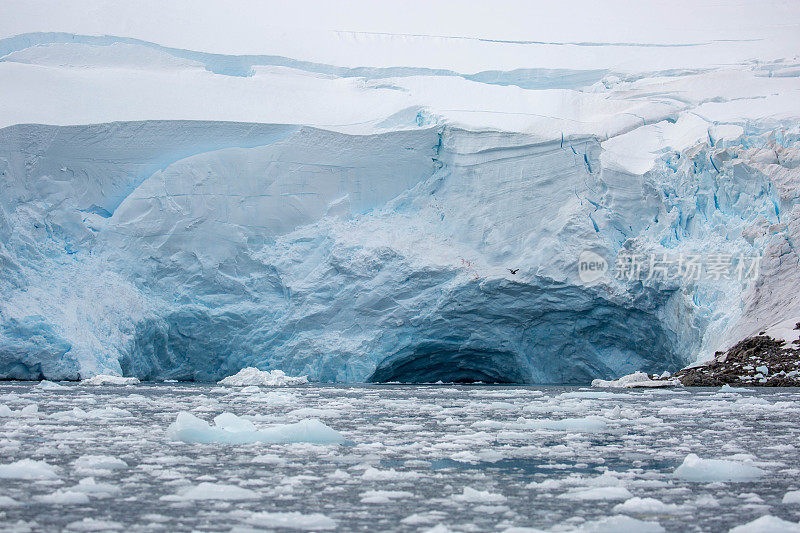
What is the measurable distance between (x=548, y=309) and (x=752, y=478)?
13003 millimetres

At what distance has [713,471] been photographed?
4.52 meters

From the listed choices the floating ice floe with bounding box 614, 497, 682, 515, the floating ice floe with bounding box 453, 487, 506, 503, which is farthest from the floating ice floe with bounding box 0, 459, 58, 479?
the floating ice floe with bounding box 614, 497, 682, 515

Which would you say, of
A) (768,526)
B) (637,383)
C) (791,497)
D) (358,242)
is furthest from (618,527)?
(358,242)

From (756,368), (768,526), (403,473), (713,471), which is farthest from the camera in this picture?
(756,368)

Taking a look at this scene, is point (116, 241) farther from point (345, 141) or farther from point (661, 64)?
point (661, 64)

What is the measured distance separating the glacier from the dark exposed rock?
2.84 ft

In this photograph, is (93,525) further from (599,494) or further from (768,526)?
(768,526)

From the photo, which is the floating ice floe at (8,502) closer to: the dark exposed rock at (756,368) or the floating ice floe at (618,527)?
the floating ice floe at (618,527)

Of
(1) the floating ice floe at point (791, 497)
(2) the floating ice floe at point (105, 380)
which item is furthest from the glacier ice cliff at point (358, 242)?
(1) the floating ice floe at point (791, 497)

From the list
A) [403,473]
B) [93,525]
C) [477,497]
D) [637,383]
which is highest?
[93,525]

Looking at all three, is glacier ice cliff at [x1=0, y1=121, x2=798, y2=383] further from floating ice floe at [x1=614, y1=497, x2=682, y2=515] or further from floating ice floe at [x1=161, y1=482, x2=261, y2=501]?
floating ice floe at [x1=614, y1=497, x2=682, y2=515]

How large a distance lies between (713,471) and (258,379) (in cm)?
1216

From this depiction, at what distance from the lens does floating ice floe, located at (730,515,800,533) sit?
3.18m

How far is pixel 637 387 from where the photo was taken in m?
14.6
